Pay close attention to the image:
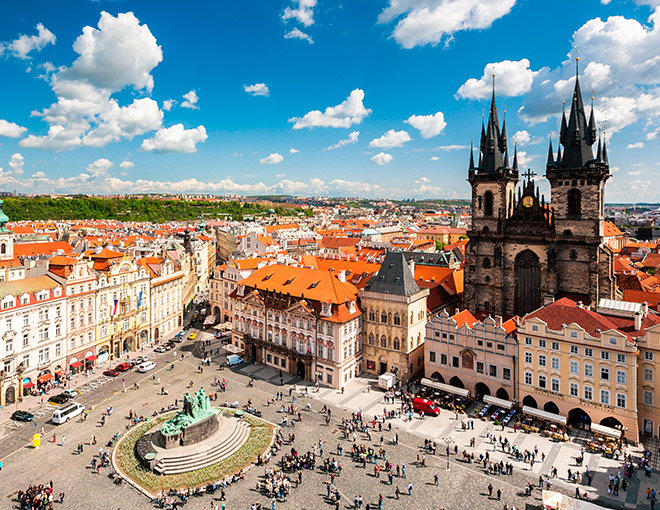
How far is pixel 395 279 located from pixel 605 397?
26.4 meters

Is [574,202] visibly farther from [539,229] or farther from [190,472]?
[190,472]

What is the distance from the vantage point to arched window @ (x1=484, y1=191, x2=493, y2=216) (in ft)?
222


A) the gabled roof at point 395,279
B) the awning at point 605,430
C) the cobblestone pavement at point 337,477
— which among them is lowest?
the cobblestone pavement at point 337,477

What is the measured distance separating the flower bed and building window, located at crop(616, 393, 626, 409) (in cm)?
3430

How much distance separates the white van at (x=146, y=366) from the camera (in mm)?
61906

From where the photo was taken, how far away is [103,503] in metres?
33.9

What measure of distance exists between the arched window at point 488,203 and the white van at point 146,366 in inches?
2140

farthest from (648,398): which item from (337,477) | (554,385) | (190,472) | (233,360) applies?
(233,360)

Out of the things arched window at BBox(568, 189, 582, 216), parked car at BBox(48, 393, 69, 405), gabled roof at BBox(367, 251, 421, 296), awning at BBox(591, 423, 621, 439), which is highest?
arched window at BBox(568, 189, 582, 216)

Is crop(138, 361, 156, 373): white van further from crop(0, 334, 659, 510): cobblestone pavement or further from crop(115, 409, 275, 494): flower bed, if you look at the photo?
crop(115, 409, 275, 494): flower bed

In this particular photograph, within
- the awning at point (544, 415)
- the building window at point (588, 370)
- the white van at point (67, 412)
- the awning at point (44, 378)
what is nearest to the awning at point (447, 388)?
the awning at point (544, 415)

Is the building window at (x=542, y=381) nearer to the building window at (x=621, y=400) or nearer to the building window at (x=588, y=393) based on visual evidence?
the building window at (x=588, y=393)

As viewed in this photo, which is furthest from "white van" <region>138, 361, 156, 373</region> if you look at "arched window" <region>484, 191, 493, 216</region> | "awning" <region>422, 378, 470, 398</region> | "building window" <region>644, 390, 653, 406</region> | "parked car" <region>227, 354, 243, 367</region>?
"building window" <region>644, 390, 653, 406</region>

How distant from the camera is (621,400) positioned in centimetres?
4316
